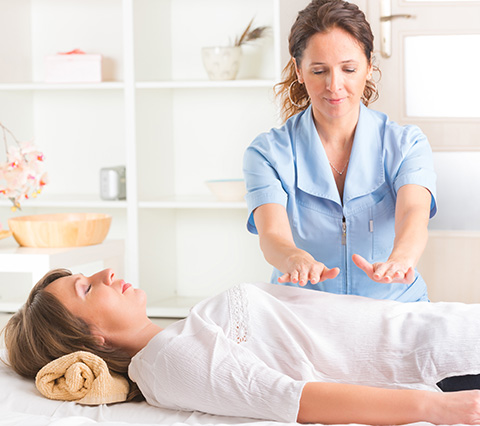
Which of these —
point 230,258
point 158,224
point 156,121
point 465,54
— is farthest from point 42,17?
point 465,54

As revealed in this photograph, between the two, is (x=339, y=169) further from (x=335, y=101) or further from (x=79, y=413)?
Result: (x=79, y=413)

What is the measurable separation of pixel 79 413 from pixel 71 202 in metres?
2.16

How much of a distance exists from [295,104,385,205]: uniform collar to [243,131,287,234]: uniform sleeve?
0.06 metres

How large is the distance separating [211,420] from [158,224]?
2.28 metres

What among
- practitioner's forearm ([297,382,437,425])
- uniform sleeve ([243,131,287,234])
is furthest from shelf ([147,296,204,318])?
practitioner's forearm ([297,382,437,425])

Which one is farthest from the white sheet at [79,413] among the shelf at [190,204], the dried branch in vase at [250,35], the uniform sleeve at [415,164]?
the dried branch in vase at [250,35]

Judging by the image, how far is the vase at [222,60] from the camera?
11.3ft

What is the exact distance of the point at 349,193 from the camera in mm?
1913

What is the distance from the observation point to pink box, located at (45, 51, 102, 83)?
3.59m

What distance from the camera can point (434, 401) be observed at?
1.29 meters

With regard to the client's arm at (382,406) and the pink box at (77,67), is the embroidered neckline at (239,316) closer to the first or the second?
the client's arm at (382,406)

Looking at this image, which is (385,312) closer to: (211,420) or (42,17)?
(211,420)

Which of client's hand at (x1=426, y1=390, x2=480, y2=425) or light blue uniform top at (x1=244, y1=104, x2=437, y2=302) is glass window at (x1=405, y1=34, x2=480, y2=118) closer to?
light blue uniform top at (x1=244, y1=104, x2=437, y2=302)

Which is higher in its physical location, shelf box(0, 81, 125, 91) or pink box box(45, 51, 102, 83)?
pink box box(45, 51, 102, 83)
